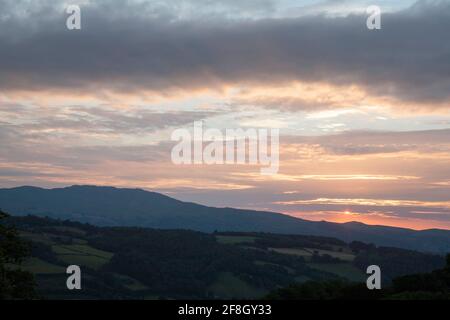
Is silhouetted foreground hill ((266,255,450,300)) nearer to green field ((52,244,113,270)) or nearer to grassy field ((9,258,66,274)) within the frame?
grassy field ((9,258,66,274))

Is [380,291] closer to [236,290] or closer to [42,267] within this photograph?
[236,290]

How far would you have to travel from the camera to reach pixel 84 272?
181 metres

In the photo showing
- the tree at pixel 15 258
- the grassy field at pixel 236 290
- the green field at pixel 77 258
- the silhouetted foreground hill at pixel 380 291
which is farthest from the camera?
the grassy field at pixel 236 290

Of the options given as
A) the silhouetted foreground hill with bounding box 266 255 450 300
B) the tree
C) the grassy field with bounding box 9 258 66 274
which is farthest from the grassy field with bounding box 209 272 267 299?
the tree

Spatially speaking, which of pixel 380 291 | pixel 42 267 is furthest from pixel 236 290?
pixel 380 291

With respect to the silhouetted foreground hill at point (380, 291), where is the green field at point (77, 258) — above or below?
below

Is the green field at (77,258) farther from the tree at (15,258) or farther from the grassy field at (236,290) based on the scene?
the tree at (15,258)

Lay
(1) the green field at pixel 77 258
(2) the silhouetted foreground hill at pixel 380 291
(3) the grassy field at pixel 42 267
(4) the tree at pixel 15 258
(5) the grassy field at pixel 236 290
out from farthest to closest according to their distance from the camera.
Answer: (5) the grassy field at pixel 236 290 < (1) the green field at pixel 77 258 < (3) the grassy field at pixel 42 267 < (2) the silhouetted foreground hill at pixel 380 291 < (4) the tree at pixel 15 258

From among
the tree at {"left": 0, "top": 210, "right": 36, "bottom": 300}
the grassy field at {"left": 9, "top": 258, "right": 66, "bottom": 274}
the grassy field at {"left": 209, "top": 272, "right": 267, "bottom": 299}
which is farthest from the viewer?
the grassy field at {"left": 209, "top": 272, "right": 267, "bottom": 299}

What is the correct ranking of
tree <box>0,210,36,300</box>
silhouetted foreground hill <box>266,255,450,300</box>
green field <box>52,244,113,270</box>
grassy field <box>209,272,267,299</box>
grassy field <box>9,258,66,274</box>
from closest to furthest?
tree <box>0,210,36,300</box>
silhouetted foreground hill <box>266,255,450,300</box>
grassy field <box>9,258,66,274</box>
green field <box>52,244,113,270</box>
grassy field <box>209,272,267,299</box>

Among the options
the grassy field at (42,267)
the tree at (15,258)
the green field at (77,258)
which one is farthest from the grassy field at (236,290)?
the tree at (15,258)
